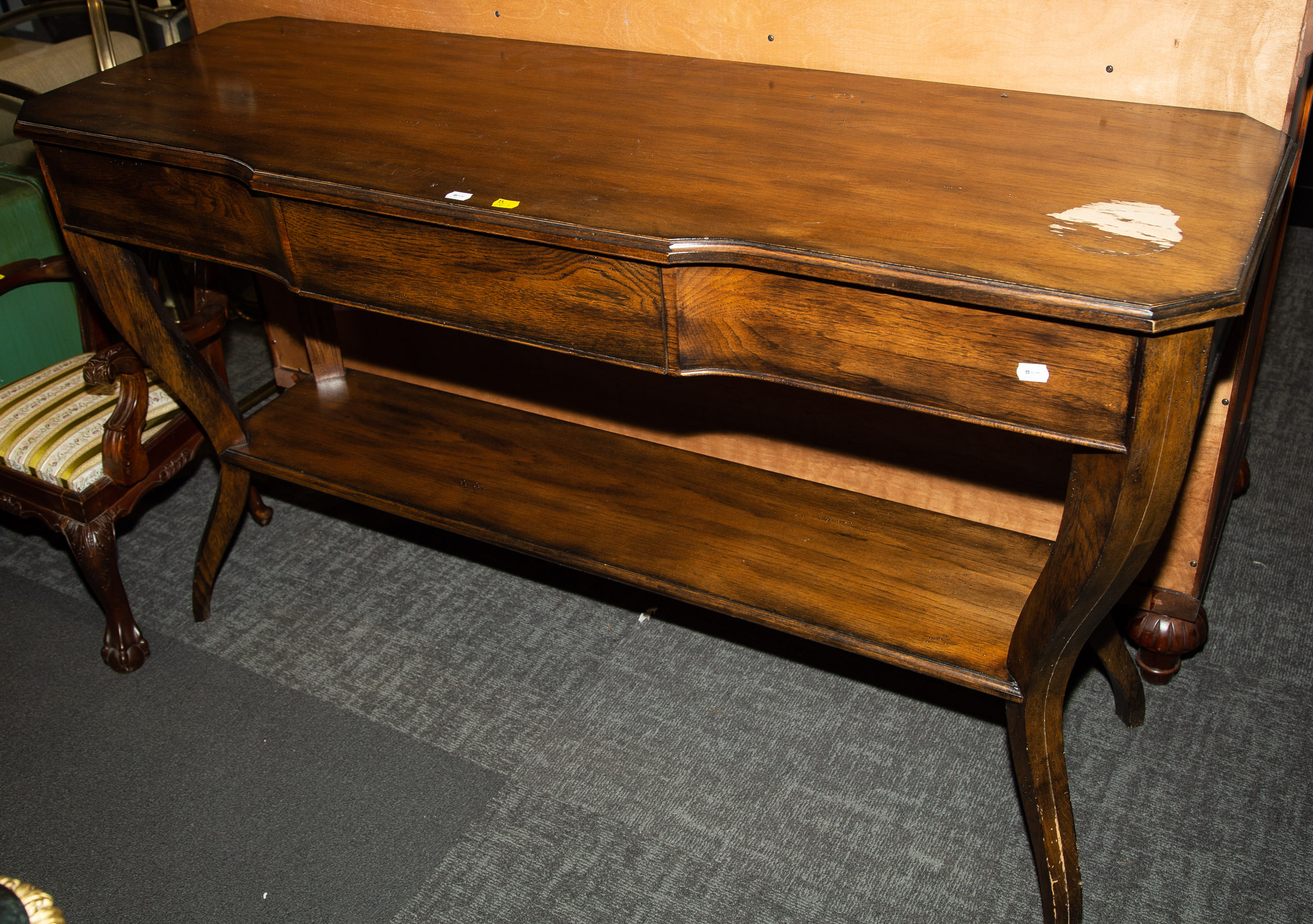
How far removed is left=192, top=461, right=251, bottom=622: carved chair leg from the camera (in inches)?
83.8

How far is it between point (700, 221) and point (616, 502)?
27.4 inches

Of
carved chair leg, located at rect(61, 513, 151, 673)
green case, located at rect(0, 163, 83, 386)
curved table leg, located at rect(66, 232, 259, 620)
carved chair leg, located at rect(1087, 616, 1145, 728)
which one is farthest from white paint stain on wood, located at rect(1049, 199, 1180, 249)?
green case, located at rect(0, 163, 83, 386)

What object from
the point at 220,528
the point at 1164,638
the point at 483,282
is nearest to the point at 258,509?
the point at 220,528

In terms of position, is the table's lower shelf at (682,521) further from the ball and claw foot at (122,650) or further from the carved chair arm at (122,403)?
the ball and claw foot at (122,650)

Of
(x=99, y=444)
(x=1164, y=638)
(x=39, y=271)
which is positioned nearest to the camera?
(x=1164, y=638)

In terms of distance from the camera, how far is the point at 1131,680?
1.86 meters

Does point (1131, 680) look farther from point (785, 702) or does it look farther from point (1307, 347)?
point (1307, 347)

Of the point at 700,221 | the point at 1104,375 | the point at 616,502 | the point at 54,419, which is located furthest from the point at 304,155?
the point at 1104,375

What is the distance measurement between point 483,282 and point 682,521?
1.91 feet

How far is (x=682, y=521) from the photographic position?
5.93 ft

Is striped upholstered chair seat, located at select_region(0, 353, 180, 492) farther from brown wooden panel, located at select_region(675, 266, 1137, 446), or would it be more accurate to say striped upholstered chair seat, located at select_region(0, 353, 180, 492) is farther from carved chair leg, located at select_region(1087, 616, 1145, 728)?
carved chair leg, located at select_region(1087, 616, 1145, 728)

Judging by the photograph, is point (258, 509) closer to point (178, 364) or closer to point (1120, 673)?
point (178, 364)

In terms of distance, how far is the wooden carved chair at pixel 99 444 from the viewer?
1999 millimetres

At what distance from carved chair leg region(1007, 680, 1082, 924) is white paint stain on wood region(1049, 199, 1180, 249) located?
63 cm
